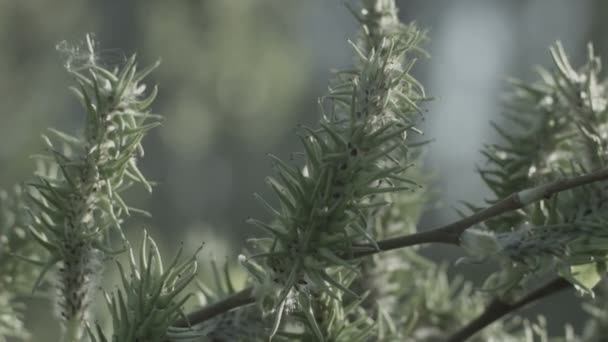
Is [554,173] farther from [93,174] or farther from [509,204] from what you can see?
[93,174]

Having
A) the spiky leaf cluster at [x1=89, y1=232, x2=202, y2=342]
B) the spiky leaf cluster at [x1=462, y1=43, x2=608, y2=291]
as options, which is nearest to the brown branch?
the spiky leaf cluster at [x1=462, y1=43, x2=608, y2=291]

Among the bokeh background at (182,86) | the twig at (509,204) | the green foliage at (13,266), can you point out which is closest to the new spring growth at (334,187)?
the twig at (509,204)

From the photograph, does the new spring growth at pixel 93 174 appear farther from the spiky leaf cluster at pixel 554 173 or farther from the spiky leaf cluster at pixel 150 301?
the spiky leaf cluster at pixel 554 173

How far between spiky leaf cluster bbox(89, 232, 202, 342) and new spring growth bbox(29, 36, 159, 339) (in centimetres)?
4

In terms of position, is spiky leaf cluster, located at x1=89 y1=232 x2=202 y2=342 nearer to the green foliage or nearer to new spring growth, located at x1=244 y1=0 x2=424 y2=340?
new spring growth, located at x1=244 y1=0 x2=424 y2=340

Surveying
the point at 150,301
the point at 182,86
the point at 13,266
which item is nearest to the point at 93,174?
the point at 150,301

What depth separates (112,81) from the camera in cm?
50

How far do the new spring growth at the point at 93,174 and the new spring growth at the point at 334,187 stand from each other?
85 mm

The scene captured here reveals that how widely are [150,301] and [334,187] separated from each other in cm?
10

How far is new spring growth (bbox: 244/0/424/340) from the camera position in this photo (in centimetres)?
43

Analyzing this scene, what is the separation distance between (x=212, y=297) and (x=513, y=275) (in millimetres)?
185

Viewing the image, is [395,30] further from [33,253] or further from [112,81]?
[33,253]

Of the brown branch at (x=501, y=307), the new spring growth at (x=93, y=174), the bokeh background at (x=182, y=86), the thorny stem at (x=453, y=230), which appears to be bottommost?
the brown branch at (x=501, y=307)

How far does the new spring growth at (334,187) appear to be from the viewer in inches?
17.0
